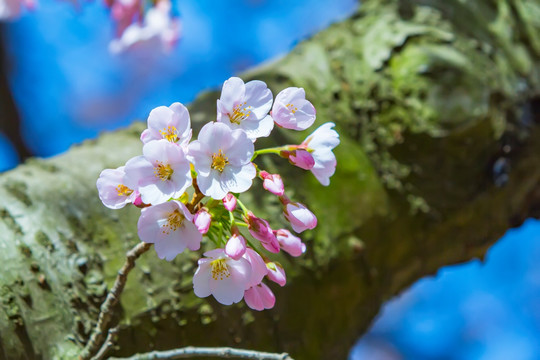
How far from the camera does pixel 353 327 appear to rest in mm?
851

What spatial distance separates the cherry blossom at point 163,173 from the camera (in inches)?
14.6

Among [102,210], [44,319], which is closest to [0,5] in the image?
[102,210]

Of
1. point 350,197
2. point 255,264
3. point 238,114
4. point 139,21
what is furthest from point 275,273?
point 139,21

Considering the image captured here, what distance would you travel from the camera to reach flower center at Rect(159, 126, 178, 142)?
39cm

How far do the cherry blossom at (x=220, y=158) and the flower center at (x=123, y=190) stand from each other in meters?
0.07

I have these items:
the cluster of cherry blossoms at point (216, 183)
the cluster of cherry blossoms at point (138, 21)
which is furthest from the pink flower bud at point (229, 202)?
the cluster of cherry blossoms at point (138, 21)

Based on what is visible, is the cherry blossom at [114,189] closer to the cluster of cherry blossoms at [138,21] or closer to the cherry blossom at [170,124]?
the cherry blossom at [170,124]

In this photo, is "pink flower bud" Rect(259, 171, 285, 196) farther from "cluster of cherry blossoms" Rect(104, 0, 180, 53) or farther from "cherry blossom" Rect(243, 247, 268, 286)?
"cluster of cherry blossoms" Rect(104, 0, 180, 53)

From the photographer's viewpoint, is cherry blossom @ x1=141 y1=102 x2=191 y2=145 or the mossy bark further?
the mossy bark

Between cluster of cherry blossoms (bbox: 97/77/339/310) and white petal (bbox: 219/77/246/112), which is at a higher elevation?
white petal (bbox: 219/77/246/112)

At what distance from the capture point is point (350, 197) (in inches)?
32.5

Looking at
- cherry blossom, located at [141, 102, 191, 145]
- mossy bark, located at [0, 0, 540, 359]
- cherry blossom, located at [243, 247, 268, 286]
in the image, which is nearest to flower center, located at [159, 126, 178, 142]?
cherry blossom, located at [141, 102, 191, 145]

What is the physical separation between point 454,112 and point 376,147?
135mm

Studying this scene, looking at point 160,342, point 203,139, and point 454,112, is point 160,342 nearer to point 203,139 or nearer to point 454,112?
point 203,139
